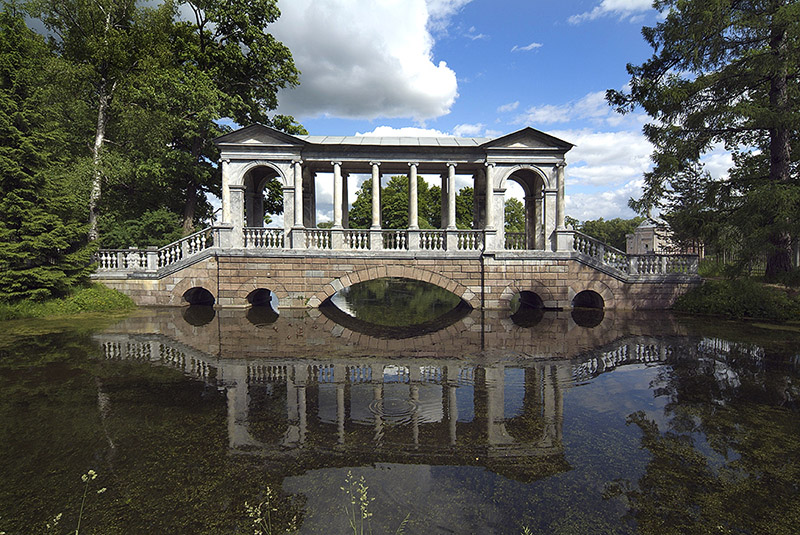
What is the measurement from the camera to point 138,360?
766 cm

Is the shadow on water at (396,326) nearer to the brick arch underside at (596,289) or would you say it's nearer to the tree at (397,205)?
the brick arch underside at (596,289)

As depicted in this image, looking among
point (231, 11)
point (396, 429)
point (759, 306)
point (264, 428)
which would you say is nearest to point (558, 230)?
point (759, 306)

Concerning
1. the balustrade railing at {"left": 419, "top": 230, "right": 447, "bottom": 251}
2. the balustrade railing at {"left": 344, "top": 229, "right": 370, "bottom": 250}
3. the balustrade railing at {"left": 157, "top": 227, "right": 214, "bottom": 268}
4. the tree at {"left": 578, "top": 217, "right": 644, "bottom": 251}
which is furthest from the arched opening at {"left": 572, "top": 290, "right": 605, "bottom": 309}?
the tree at {"left": 578, "top": 217, "right": 644, "bottom": 251}

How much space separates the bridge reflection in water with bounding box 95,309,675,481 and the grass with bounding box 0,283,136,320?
350 centimetres

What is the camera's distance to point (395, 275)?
14.7 metres

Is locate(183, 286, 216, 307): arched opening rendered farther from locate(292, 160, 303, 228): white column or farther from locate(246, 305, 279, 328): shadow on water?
locate(292, 160, 303, 228): white column

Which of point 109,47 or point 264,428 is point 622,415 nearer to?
point 264,428

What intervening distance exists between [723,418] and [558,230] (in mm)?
10744

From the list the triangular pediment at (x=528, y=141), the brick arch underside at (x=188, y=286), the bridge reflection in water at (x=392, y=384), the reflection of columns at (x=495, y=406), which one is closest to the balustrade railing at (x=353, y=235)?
the bridge reflection in water at (x=392, y=384)

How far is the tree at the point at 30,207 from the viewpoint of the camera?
12438 mm

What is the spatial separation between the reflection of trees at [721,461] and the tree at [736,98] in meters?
9.11

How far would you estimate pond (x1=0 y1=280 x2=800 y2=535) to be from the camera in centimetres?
304

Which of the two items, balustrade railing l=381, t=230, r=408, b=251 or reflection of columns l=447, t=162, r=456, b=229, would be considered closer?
balustrade railing l=381, t=230, r=408, b=251

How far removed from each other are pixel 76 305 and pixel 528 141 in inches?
713
